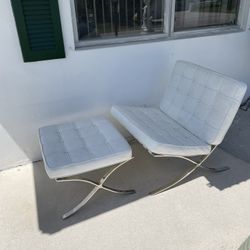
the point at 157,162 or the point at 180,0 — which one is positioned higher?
the point at 180,0

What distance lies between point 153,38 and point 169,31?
189 mm

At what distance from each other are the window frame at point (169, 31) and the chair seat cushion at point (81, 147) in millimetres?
724

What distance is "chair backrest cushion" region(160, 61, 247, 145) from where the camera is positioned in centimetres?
200

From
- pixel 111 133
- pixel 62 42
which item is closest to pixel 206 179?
pixel 111 133

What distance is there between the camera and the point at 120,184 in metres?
2.28

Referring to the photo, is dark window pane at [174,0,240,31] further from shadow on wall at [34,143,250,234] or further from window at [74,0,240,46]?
shadow on wall at [34,143,250,234]

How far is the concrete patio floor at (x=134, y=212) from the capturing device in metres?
1.75

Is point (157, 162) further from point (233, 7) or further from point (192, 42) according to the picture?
point (233, 7)

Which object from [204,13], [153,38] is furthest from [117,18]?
[204,13]

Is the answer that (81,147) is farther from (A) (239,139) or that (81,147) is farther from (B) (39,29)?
(A) (239,139)

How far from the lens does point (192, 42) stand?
2.85m

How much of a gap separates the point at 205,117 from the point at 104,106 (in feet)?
3.27

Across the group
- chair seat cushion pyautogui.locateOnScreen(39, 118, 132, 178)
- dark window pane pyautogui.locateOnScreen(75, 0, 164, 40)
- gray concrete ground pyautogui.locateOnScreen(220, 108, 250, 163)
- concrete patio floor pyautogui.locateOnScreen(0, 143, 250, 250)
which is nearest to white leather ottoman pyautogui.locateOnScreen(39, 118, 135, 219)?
chair seat cushion pyautogui.locateOnScreen(39, 118, 132, 178)

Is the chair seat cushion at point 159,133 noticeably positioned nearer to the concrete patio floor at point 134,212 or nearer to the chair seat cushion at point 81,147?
the chair seat cushion at point 81,147
